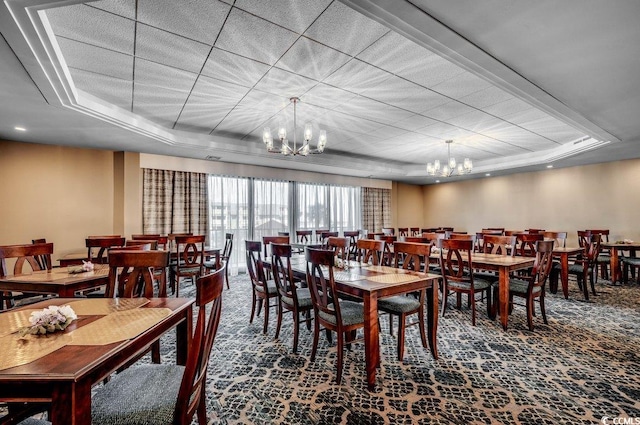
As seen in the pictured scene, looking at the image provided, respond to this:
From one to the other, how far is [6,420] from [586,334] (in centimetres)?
456

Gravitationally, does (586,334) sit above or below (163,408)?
below

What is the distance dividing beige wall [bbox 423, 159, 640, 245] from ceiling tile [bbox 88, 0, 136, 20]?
29.9ft

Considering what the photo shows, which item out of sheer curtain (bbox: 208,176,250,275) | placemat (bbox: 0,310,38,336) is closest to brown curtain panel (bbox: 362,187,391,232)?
sheer curtain (bbox: 208,176,250,275)

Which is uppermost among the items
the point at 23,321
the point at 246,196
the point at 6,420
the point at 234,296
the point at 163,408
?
the point at 246,196

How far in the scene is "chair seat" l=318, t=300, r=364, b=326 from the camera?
2256mm

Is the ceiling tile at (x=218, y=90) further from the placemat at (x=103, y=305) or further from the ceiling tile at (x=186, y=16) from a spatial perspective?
the placemat at (x=103, y=305)

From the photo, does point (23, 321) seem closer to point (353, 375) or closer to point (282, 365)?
point (282, 365)

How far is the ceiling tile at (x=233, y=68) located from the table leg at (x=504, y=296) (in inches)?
133

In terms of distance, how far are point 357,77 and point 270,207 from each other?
467 cm

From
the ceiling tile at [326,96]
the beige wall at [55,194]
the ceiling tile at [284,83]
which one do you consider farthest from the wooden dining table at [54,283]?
the beige wall at [55,194]

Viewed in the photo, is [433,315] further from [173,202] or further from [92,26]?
[173,202]

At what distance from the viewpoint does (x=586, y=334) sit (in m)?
3.04

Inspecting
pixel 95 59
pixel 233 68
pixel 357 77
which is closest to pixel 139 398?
pixel 233 68

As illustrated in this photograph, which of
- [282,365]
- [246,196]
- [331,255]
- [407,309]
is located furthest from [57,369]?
[246,196]
